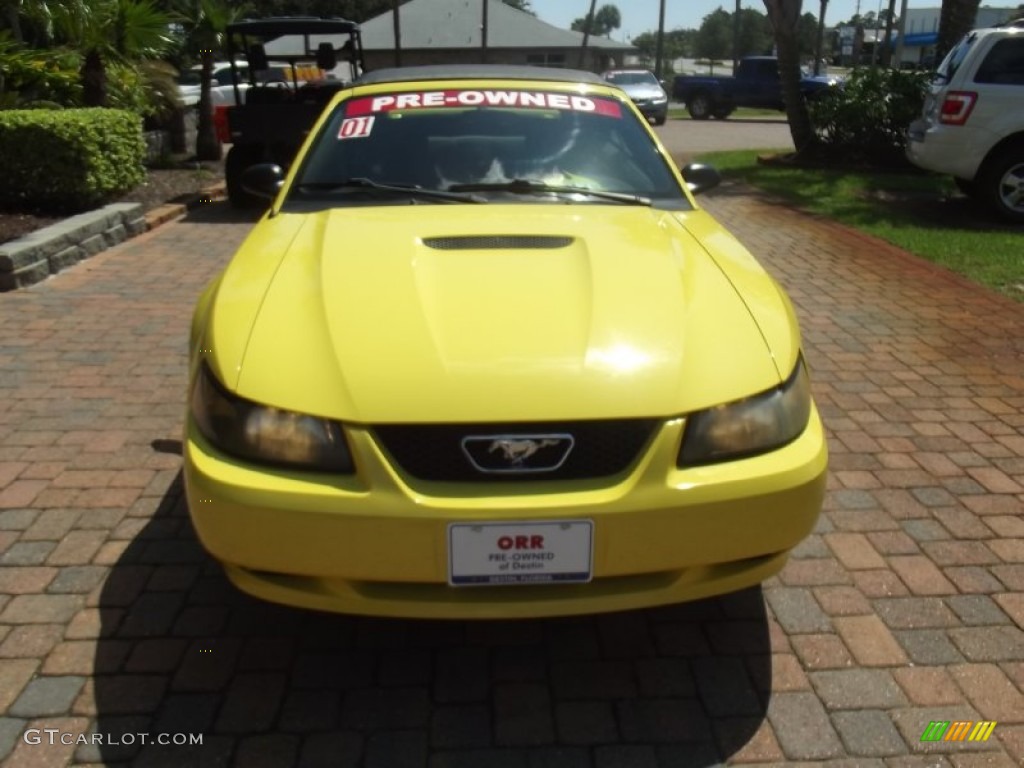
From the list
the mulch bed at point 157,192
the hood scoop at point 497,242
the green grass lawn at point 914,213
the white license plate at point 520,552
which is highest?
the hood scoop at point 497,242

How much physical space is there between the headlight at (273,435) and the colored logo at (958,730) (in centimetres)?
167

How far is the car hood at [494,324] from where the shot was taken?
2.28m

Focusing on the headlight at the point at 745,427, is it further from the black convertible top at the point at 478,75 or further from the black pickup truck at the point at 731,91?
the black pickup truck at the point at 731,91

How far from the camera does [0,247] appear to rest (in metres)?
6.80

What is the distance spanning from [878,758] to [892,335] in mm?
4061

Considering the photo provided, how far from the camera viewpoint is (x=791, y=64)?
47.9 feet

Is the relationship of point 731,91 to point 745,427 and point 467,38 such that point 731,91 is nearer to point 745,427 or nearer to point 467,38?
point 467,38

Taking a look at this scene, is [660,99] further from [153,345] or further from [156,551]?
[156,551]

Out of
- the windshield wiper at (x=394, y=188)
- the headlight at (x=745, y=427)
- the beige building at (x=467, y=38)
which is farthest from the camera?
the beige building at (x=467, y=38)

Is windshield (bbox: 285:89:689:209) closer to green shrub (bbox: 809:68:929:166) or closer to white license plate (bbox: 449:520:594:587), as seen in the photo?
white license plate (bbox: 449:520:594:587)

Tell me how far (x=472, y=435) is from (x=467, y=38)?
47.9m

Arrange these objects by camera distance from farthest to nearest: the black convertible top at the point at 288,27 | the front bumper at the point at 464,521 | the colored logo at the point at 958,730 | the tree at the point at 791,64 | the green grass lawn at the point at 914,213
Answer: the tree at the point at 791,64
the black convertible top at the point at 288,27
the green grass lawn at the point at 914,213
the colored logo at the point at 958,730
the front bumper at the point at 464,521

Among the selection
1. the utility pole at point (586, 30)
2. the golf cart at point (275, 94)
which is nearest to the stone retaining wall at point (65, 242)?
the golf cart at point (275, 94)

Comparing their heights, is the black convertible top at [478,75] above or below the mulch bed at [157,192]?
above
